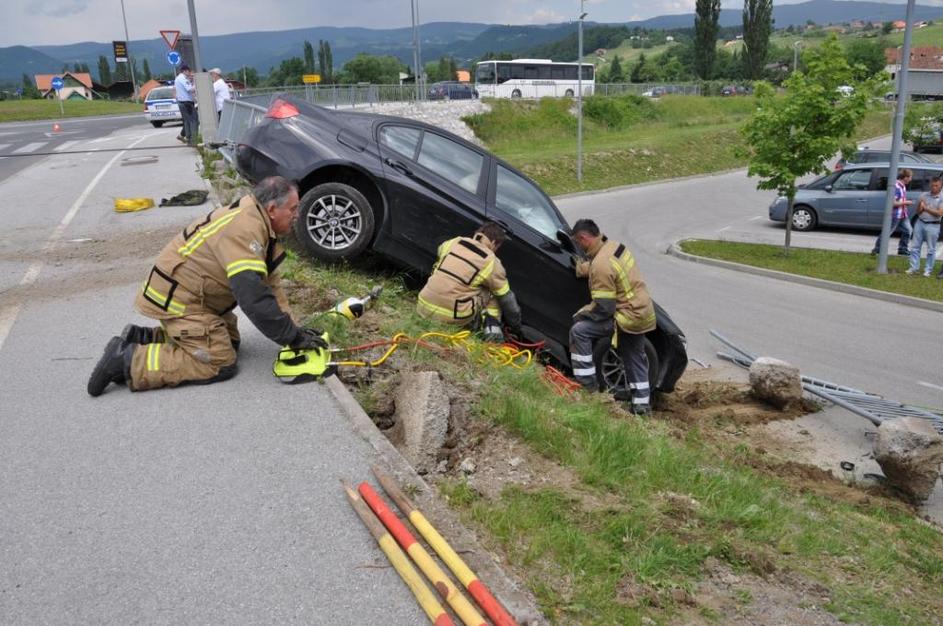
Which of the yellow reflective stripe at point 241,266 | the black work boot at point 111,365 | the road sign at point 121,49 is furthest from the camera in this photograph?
the road sign at point 121,49

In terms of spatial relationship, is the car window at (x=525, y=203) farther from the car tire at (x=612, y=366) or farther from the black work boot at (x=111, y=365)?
the black work boot at (x=111, y=365)

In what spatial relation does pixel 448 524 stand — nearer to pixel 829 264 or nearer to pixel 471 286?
pixel 471 286

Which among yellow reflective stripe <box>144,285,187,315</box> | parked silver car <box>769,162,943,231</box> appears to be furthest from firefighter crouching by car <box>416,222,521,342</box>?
parked silver car <box>769,162,943,231</box>

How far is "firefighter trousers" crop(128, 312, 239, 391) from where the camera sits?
5.13m

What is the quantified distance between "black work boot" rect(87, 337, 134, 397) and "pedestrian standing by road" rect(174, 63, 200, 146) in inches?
586

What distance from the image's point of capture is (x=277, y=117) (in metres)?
7.86

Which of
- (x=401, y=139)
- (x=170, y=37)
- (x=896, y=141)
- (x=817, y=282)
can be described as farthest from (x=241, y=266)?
(x=170, y=37)

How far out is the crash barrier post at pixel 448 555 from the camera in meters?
3.00

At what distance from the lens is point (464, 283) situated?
681 cm

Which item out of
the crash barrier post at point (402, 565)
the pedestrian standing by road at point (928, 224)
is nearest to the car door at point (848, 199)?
the pedestrian standing by road at point (928, 224)

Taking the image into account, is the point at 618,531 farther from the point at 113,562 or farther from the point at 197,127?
the point at 197,127

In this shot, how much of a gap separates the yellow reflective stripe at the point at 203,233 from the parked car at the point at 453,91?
43.3m

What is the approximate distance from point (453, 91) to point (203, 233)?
4547 cm

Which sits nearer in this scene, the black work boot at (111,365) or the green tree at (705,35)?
the black work boot at (111,365)
